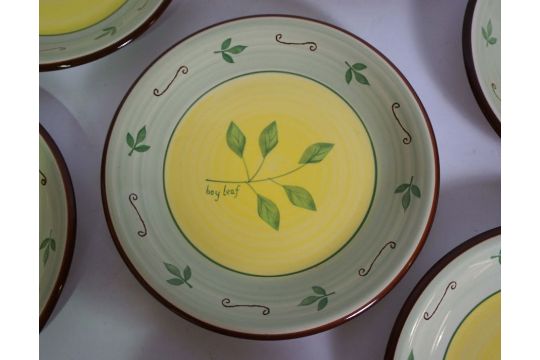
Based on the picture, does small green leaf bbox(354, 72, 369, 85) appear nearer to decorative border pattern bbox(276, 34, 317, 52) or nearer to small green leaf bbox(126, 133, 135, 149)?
decorative border pattern bbox(276, 34, 317, 52)

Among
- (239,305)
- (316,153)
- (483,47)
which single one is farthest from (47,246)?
(483,47)

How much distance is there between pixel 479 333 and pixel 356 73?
0.34m

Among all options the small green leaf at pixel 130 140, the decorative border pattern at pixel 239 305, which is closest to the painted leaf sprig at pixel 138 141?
the small green leaf at pixel 130 140

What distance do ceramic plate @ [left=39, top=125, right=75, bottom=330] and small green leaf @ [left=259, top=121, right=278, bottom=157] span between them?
0.24m

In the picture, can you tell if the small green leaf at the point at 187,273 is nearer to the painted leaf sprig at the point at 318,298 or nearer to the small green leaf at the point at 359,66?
the painted leaf sprig at the point at 318,298

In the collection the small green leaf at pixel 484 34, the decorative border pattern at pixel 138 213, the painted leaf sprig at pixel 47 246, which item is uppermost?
the small green leaf at pixel 484 34

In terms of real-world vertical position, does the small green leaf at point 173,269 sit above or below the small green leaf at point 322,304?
above

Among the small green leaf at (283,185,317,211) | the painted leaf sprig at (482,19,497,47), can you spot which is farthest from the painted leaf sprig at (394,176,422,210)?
the painted leaf sprig at (482,19,497,47)

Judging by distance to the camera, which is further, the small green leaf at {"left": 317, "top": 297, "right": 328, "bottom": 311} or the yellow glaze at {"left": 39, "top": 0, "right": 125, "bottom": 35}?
the yellow glaze at {"left": 39, "top": 0, "right": 125, "bottom": 35}

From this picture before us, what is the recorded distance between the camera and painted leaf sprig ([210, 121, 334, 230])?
1.94ft

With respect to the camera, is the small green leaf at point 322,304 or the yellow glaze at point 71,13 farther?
the yellow glaze at point 71,13

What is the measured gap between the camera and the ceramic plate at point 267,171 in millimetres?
546

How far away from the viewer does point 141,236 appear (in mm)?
565

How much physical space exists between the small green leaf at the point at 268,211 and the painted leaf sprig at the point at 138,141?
16cm
